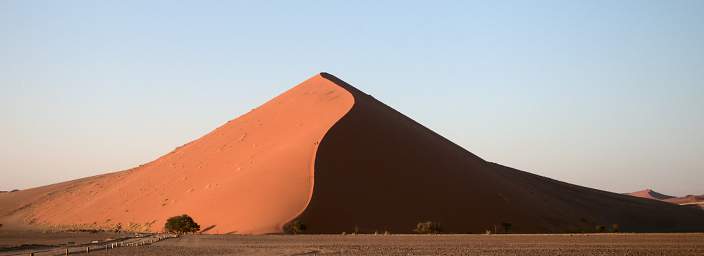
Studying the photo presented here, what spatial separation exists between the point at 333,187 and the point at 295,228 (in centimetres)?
674

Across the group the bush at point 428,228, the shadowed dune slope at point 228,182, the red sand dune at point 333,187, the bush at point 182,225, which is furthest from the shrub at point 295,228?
the bush at point 182,225

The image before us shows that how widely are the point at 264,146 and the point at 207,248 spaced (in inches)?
1259

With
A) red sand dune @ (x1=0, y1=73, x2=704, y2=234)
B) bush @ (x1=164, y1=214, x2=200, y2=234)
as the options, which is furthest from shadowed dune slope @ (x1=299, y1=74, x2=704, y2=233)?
bush @ (x1=164, y1=214, x2=200, y2=234)

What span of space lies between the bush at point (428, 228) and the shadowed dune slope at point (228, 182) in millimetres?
7054

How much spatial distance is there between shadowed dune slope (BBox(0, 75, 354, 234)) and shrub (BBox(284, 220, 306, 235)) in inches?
20.9

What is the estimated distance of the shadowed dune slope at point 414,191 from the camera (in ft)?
168

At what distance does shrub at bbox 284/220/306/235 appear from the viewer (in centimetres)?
4672

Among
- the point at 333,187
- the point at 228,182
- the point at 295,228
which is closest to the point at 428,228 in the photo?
the point at 295,228

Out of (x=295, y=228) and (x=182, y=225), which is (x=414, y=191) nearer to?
(x=295, y=228)

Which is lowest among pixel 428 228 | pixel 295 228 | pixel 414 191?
pixel 428 228

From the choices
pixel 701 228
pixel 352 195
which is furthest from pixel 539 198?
pixel 352 195

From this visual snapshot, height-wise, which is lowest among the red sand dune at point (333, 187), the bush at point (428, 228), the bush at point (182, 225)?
the bush at point (428, 228)

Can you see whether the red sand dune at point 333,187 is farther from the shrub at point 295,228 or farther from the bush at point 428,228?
the bush at point 428,228

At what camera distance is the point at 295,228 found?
46781 mm
